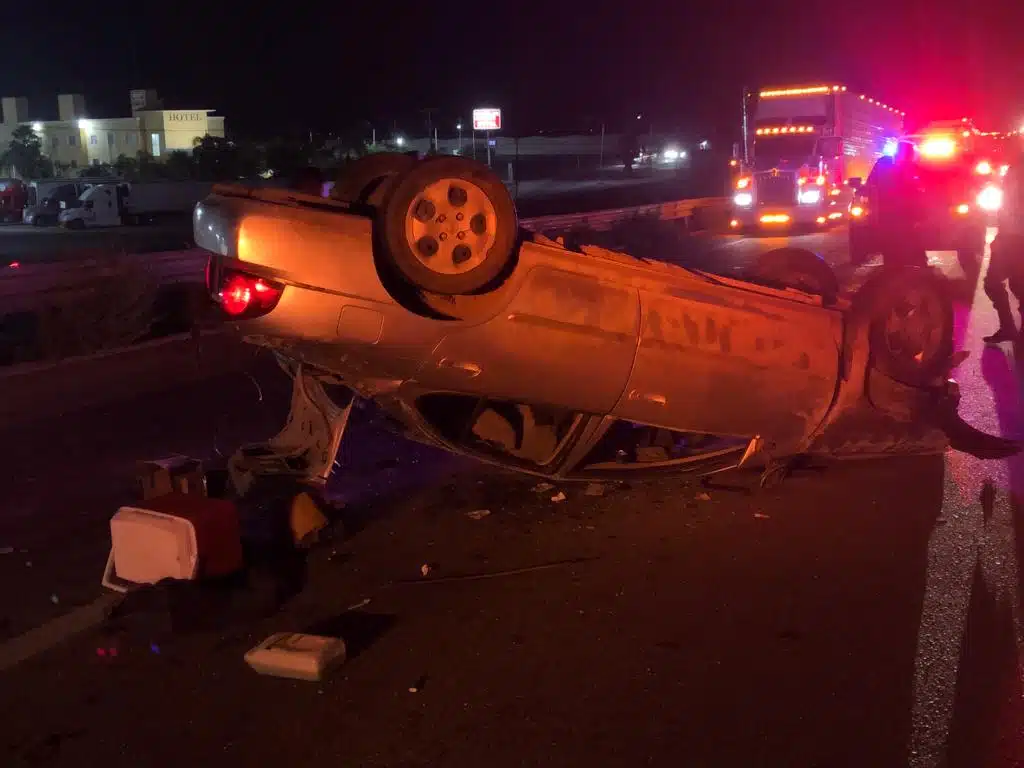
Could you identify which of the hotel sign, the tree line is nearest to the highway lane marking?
the tree line

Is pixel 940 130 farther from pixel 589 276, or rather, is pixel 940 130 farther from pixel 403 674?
pixel 403 674

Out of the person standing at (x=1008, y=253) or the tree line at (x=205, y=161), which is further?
the tree line at (x=205, y=161)

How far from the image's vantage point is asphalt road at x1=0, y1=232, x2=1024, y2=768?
354 centimetres

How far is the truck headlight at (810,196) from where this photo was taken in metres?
26.8

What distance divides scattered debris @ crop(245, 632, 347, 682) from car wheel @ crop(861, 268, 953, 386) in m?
3.61

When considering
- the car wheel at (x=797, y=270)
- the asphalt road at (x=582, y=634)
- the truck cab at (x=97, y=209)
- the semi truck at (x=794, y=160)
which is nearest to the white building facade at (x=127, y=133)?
the truck cab at (x=97, y=209)

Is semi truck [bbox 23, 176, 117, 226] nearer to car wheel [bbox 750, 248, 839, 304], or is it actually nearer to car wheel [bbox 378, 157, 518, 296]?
car wheel [bbox 750, 248, 839, 304]

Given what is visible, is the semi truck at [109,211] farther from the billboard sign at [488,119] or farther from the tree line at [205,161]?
the tree line at [205,161]

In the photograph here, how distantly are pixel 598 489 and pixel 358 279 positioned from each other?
2.45m

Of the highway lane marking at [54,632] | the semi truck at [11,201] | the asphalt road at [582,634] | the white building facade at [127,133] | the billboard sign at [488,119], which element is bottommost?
the asphalt road at [582,634]

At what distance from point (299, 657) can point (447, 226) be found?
6.11 ft

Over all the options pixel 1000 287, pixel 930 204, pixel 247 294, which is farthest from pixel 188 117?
pixel 247 294

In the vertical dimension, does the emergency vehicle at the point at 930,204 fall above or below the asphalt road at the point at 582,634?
above

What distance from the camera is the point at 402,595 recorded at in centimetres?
480
